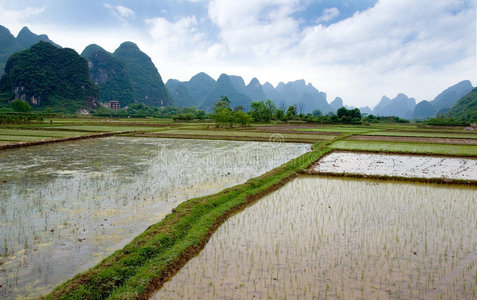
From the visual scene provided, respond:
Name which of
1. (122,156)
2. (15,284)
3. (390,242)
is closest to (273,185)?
(390,242)

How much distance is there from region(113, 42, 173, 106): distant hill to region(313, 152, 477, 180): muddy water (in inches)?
5268

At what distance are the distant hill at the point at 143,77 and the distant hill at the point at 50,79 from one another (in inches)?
1526

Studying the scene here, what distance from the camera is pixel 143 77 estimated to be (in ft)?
486

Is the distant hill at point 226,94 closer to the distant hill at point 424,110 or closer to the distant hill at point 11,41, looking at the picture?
the distant hill at point 11,41

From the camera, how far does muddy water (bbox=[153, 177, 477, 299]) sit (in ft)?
12.0

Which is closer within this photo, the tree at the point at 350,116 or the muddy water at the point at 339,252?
the muddy water at the point at 339,252

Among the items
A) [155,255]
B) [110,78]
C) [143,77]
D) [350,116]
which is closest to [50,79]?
[110,78]

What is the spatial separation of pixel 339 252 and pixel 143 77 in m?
157

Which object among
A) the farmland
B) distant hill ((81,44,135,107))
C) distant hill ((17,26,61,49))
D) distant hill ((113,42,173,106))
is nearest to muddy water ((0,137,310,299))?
the farmland

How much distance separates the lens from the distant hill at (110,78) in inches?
4887

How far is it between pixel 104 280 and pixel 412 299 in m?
3.71

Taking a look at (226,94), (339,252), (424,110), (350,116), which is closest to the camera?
(339,252)

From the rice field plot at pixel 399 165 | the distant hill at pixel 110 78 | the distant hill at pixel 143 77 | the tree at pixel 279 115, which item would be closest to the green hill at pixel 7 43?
the distant hill at pixel 110 78

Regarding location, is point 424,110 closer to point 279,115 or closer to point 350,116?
point 350,116
